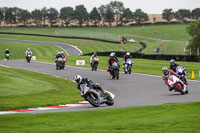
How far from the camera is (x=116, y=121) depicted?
36.3 feet

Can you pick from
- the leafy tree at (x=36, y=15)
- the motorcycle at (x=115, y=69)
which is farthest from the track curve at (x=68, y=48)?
the leafy tree at (x=36, y=15)

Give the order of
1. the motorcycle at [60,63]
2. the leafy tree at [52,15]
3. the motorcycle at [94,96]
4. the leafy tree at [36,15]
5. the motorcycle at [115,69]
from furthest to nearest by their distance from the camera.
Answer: the leafy tree at [52,15] < the leafy tree at [36,15] < the motorcycle at [60,63] < the motorcycle at [115,69] < the motorcycle at [94,96]

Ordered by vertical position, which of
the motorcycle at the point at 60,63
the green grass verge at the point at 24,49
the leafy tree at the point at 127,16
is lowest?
the green grass verge at the point at 24,49

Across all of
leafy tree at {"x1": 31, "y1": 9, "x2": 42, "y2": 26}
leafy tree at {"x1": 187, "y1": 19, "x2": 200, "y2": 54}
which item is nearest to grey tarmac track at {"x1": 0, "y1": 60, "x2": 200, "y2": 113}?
leafy tree at {"x1": 187, "y1": 19, "x2": 200, "y2": 54}

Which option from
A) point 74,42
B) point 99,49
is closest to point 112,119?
point 99,49

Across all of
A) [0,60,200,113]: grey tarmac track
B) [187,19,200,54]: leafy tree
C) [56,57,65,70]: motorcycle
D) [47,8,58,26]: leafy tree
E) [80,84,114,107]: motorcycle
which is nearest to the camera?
[80,84,114,107]: motorcycle

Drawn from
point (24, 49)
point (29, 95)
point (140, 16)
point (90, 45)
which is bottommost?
point (24, 49)

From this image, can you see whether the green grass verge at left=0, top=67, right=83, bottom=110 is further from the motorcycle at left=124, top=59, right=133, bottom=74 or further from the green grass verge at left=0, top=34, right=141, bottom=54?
the green grass verge at left=0, top=34, right=141, bottom=54

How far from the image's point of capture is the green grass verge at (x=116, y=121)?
9.73 metres

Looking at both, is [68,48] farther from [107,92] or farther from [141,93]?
[141,93]

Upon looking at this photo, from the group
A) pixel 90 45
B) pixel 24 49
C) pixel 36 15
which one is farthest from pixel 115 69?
pixel 36 15

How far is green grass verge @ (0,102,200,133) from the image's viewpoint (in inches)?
383

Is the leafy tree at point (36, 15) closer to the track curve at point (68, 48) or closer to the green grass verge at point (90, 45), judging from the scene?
the green grass verge at point (90, 45)

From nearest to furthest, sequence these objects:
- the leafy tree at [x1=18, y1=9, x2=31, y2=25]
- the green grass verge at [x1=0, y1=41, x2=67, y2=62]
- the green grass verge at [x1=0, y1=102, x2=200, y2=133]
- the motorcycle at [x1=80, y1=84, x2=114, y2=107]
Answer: the green grass verge at [x1=0, y1=102, x2=200, y2=133] → the motorcycle at [x1=80, y1=84, x2=114, y2=107] → the green grass verge at [x1=0, y1=41, x2=67, y2=62] → the leafy tree at [x1=18, y1=9, x2=31, y2=25]
